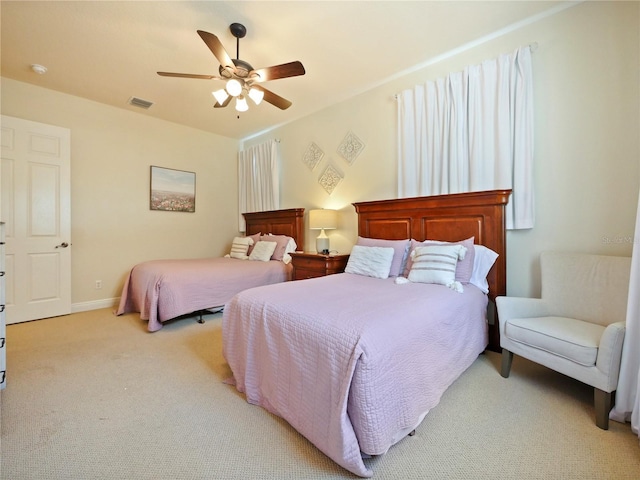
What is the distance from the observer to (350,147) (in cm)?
371

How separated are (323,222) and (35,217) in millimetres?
3492

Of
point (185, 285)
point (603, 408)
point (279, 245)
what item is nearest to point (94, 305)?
point (185, 285)

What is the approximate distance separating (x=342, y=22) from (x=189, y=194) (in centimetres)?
362

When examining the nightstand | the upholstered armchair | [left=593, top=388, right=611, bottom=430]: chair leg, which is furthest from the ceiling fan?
[left=593, top=388, right=611, bottom=430]: chair leg

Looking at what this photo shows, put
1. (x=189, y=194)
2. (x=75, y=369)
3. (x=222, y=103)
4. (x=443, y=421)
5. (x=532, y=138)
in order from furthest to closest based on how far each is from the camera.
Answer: (x=189, y=194) < (x=222, y=103) < (x=532, y=138) < (x=75, y=369) < (x=443, y=421)

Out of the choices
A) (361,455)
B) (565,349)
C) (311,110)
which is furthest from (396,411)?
(311,110)

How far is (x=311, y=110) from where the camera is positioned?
4.13 m

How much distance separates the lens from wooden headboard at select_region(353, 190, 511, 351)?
243cm

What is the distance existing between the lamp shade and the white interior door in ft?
10.3

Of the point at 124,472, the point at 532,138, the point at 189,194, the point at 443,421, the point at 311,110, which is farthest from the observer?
the point at 189,194

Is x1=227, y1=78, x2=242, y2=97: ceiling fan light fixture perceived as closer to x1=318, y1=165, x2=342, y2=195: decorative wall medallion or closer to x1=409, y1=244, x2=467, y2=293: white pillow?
x1=318, y1=165, x2=342, y2=195: decorative wall medallion

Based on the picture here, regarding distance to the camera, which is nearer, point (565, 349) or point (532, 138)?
point (565, 349)

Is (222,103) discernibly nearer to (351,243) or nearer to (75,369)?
(351,243)

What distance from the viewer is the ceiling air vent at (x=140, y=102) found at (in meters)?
3.77
